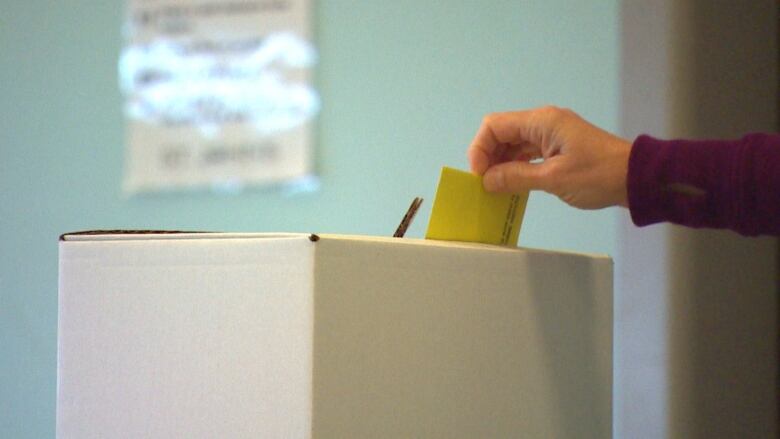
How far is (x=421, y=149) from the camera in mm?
1154

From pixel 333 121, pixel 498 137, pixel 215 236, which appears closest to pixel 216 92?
pixel 333 121

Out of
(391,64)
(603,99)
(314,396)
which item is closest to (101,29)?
(391,64)

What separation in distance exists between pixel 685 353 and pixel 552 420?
41 cm

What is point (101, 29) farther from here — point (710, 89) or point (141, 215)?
point (710, 89)

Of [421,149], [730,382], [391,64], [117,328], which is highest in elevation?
[391,64]

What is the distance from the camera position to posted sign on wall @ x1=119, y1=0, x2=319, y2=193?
4.01 feet

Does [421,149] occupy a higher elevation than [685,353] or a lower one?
higher

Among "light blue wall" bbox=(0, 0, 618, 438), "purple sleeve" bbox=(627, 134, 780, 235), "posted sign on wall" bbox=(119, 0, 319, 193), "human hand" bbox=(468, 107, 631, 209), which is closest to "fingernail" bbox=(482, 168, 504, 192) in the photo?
"human hand" bbox=(468, 107, 631, 209)

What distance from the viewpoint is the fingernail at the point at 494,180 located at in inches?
26.1

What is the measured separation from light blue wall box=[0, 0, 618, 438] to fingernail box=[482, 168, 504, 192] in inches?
16.9

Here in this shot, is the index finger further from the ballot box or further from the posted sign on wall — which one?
the posted sign on wall

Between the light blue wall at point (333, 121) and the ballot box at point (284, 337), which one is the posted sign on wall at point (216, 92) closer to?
the light blue wall at point (333, 121)

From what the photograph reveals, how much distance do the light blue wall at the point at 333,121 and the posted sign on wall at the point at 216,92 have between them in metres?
0.03

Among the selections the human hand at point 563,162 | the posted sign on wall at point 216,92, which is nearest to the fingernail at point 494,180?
the human hand at point 563,162
